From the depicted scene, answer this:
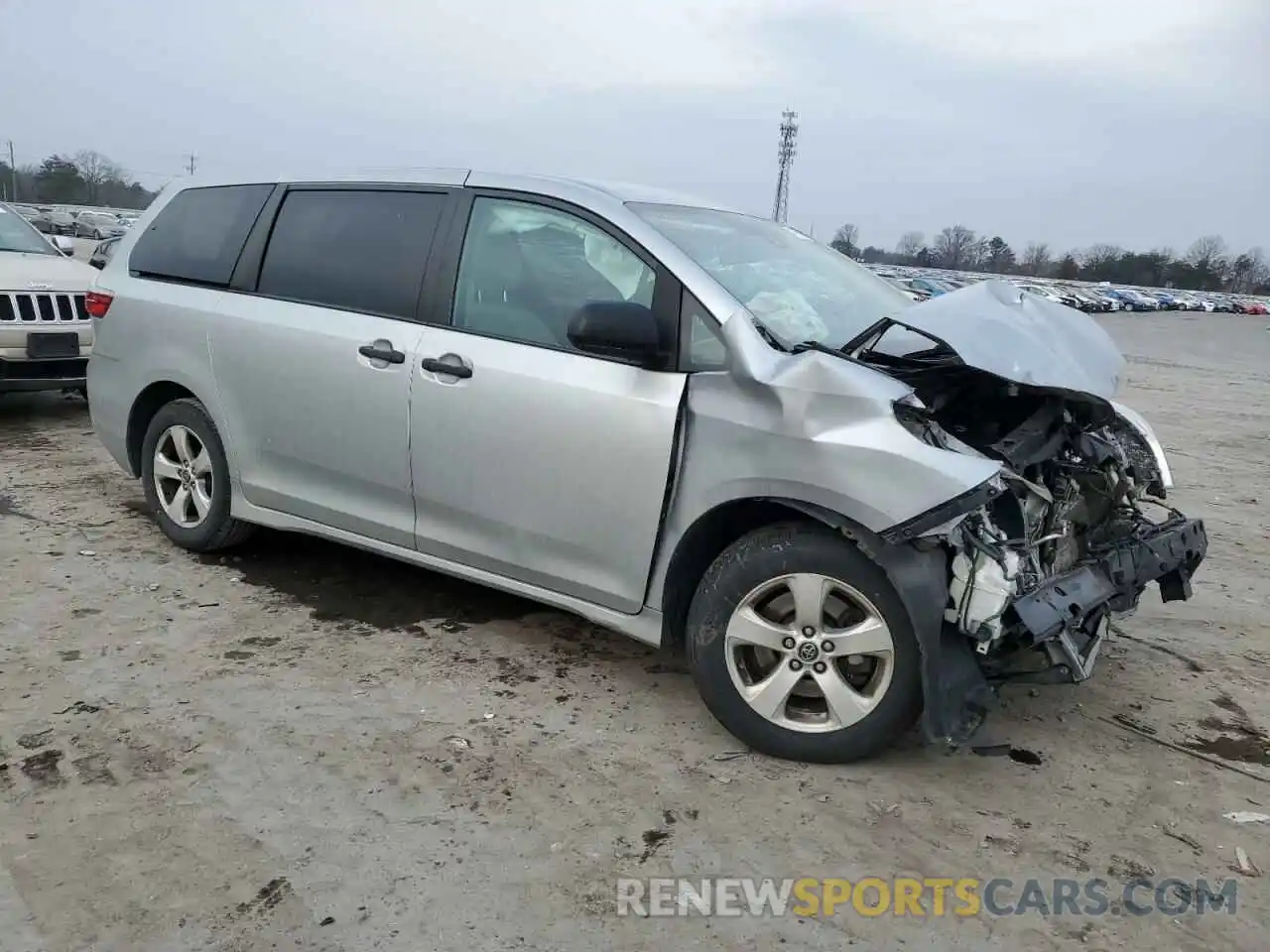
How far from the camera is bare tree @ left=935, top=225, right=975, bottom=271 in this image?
123 m

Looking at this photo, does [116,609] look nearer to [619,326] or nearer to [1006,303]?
[619,326]

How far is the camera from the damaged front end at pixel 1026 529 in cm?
299

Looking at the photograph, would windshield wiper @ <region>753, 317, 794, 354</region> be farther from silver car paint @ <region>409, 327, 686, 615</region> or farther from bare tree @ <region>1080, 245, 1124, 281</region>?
bare tree @ <region>1080, 245, 1124, 281</region>

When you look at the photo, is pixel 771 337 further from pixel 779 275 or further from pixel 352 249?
pixel 352 249

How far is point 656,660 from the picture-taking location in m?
4.05

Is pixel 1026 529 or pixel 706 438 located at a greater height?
pixel 706 438

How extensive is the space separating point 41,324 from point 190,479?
3.87 metres

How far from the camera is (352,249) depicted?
14.0 ft

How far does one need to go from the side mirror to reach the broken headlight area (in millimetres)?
800

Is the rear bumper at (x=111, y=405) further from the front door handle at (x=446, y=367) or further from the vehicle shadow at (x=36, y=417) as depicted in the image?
the vehicle shadow at (x=36, y=417)

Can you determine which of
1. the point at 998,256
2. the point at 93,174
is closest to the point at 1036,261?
the point at 998,256

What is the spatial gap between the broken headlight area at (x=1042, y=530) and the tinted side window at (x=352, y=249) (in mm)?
1918

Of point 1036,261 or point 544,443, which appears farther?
point 1036,261

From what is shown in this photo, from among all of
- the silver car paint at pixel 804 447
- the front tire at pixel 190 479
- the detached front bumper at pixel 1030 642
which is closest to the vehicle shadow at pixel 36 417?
the front tire at pixel 190 479
